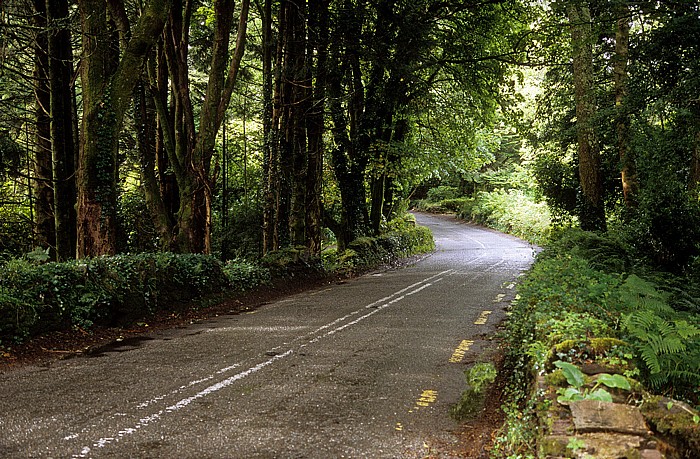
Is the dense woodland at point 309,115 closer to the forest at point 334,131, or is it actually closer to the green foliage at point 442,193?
the forest at point 334,131

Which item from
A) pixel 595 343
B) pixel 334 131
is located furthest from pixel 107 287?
pixel 334 131

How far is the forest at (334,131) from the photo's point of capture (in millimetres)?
11102

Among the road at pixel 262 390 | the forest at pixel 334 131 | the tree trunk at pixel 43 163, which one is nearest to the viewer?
the road at pixel 262 390

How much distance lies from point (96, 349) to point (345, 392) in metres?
4.33

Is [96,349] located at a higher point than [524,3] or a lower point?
lower

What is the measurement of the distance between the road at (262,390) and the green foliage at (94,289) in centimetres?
105

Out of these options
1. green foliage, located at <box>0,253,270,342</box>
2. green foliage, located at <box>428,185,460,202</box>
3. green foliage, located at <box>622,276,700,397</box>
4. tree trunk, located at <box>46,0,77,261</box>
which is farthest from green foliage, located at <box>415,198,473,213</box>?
green foliage, located at <box>622,276,700,397</box>

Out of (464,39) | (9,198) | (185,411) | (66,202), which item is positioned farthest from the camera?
(464,39)

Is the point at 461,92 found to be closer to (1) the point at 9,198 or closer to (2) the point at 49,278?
(1) the point at 9,198

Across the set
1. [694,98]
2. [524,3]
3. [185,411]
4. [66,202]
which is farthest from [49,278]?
[524,3]

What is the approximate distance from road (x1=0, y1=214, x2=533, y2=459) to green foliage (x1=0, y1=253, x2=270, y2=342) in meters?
1.05

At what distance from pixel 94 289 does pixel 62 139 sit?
23.2 feet

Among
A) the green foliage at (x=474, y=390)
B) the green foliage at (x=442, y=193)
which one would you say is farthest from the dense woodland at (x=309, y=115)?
the green foliage at (x=442, y=193)

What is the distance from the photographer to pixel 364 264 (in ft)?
69.8
